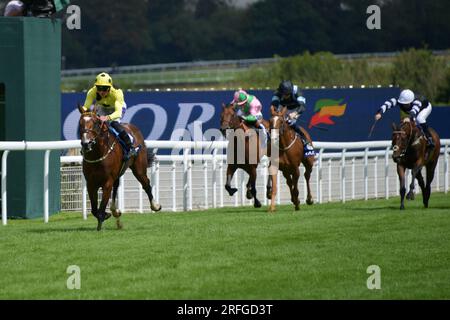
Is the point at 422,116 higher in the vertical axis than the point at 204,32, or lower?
lower

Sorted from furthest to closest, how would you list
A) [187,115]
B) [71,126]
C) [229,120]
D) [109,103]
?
[187,115] → [71,126] → [229,120] → [109,103]

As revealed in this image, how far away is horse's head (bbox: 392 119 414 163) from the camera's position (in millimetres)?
16469

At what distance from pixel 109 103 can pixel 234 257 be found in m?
3.50

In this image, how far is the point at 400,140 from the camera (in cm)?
1652

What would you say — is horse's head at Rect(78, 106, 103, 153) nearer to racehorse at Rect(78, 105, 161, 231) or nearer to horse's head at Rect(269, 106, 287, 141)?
racehorse at Rect(78, 105, 161, 231)

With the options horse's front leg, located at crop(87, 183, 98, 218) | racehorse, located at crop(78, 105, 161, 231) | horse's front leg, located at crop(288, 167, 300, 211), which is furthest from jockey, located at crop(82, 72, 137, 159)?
horse's front leg, located at crop(288, 167, 300, 211)

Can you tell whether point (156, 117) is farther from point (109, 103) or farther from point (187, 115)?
point (109, 103)

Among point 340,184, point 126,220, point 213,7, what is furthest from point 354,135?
point 213,7

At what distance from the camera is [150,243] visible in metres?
11.4

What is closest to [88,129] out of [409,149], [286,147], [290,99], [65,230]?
[65,230]

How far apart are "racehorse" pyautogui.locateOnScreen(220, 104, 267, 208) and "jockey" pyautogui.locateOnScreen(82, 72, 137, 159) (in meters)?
3.22
